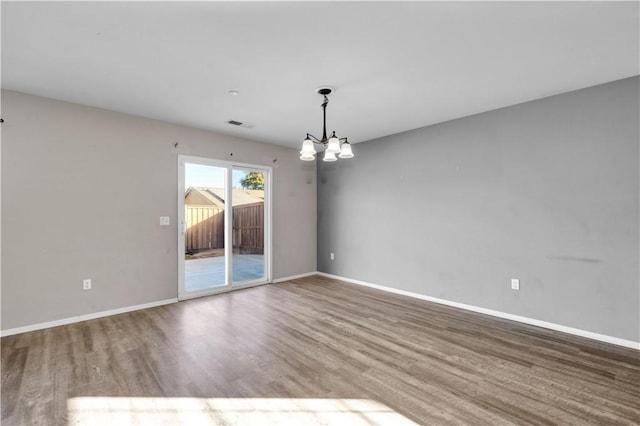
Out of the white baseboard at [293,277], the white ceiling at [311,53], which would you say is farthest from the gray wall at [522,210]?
the white baseboard at [293,277]

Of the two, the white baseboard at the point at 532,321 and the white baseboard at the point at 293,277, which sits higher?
the white baseboard at the point at 293,277

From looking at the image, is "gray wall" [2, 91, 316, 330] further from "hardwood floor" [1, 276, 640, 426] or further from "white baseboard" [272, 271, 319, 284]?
"white baseboard" [272, 271, 319, 284]

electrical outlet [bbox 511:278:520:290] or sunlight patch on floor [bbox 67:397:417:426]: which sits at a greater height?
electrical outlet [bbox 511:278:520:290]

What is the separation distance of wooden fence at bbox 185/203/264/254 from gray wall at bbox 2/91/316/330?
31cm

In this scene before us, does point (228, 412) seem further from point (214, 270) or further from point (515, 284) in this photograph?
point (515, 284)

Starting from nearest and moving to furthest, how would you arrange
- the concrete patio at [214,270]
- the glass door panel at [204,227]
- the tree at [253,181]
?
the glass door panel at [204,227]
the concrete patio at [214,270]
the tree at [253,181]

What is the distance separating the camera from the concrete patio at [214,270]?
4.61m

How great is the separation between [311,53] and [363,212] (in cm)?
327

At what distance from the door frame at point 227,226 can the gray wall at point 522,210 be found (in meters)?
1.81

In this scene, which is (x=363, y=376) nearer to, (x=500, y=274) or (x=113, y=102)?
(x=500, y=274)

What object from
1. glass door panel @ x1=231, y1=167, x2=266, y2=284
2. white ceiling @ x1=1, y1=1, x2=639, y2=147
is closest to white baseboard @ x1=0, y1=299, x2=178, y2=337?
glass door panel @ x1=231, y1=167, x2=266, y2=284

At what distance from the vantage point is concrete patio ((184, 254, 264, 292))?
15.1 ft

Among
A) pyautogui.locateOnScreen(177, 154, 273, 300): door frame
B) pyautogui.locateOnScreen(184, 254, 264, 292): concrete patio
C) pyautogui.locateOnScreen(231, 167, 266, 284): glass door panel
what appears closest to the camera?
pyautogui.locateOnScreen(177, 154, 273, 300): door frame

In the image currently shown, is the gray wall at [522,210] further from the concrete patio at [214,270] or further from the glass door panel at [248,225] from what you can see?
the concrete patio at [214,270]
